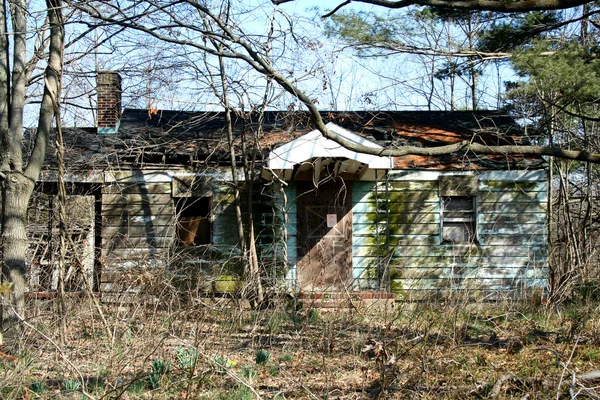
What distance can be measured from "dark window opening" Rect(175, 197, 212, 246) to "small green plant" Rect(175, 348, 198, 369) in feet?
22.7

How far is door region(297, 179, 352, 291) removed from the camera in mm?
13359

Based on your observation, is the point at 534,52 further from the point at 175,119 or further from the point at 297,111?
the point at 175,119

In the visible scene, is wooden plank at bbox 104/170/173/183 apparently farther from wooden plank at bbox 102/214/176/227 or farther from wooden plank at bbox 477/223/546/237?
wooden plank at bbox 477/223/546/237

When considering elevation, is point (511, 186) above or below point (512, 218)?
above

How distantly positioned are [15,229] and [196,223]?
5204 mm

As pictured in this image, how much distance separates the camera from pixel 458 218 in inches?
546

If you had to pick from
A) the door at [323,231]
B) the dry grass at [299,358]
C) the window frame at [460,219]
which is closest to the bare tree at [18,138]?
the dry grass at [299,358]

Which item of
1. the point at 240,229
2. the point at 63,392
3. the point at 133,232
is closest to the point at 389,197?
the point at 240,229

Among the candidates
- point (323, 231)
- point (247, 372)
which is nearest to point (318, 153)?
point (323, 231)

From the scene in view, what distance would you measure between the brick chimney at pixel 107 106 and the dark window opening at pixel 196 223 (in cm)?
280

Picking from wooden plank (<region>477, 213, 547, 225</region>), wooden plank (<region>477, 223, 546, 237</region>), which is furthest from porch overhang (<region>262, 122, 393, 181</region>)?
wooden plank (<region>477, 223, 546, 237</region>)

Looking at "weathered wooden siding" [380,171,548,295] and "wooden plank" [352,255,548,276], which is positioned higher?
"weathered wooden siding" [380,171,548,295]

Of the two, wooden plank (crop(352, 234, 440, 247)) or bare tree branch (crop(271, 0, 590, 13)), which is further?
wooden plank (crop(352, 234, 440, 247))

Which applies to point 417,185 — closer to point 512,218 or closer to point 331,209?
point 331,209
